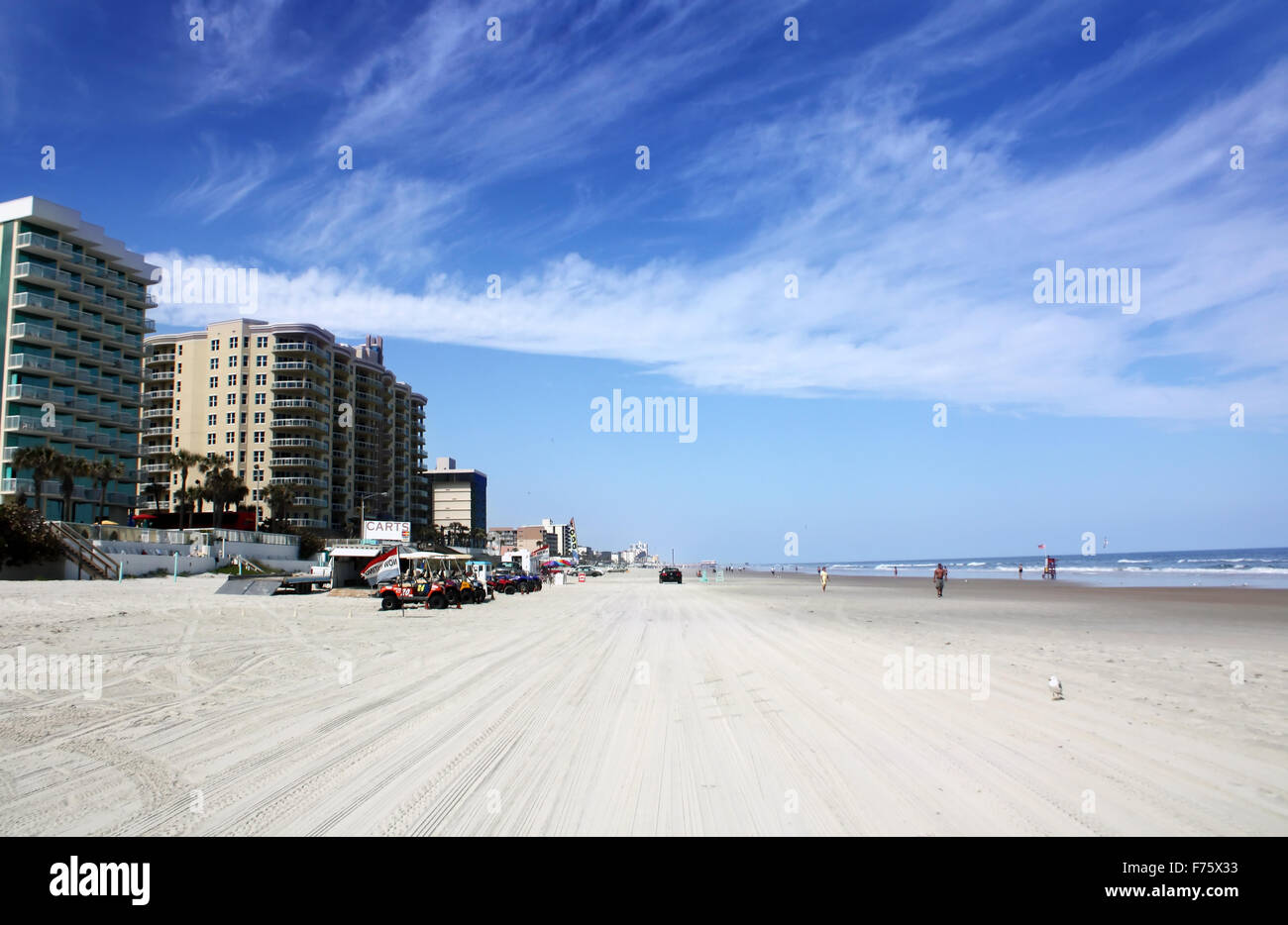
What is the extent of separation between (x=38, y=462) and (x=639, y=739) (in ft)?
214

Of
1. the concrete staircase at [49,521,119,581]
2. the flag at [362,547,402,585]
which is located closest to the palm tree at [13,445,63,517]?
the concrete staircase at [49,521,119,581]

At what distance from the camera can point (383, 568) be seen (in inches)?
1961

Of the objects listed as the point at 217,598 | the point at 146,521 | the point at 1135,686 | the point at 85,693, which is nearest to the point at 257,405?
the point at 146,521

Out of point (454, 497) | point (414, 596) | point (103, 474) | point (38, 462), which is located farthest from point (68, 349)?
point (454, 497)

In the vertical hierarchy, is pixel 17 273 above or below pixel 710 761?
above

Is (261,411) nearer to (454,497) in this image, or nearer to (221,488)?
(221,488)

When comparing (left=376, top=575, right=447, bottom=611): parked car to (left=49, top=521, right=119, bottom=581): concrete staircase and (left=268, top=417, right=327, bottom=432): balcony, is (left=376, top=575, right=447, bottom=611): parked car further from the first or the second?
(left=268, top=417, right=327, bottom=432): balcony

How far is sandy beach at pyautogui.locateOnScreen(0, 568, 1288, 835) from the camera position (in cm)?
644

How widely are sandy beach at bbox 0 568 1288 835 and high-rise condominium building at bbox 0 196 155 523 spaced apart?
178 feet
